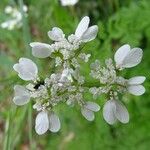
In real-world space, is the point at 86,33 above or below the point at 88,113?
above

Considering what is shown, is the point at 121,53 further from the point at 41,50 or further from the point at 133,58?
the point at 41,50

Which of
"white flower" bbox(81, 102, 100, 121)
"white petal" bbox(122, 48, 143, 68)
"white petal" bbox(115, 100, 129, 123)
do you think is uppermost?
"white petal" bbox(122, 48, 143, 68)

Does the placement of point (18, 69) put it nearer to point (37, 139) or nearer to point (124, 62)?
point (124, 62)

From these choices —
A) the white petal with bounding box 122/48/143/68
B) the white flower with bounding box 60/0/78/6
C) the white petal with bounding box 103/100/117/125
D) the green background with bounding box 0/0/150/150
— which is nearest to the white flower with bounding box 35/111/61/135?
the white petal with bounding box 103/100/117/125

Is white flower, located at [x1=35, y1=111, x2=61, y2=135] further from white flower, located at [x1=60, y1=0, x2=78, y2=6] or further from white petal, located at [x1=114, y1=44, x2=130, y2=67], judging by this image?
white flower, located at [x1=60, y1=0, x2=78, y2=6]

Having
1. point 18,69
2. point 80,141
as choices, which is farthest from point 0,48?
point 18,69

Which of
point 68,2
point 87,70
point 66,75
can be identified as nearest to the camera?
point 66,75

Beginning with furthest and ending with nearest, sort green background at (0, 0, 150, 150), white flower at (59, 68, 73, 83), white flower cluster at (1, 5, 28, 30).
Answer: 1. white flower cluster at (1, 5, 28, 30)
2. green background at (0, 0, 150, 150)
3. white flower at (59, 68, 73, 83)

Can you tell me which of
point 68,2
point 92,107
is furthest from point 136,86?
point 68,2
